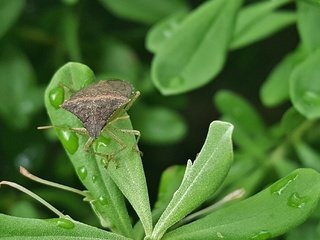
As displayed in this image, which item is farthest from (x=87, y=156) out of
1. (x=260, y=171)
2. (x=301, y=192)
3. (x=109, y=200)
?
(x=260, y=171)

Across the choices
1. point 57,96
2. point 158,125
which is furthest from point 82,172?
point 158,125

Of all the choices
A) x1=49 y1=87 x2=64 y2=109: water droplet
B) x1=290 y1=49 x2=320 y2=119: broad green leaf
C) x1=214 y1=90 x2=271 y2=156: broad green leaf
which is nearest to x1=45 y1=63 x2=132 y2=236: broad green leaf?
x1=49 y1=87 x2=64 y2=109: water droplet

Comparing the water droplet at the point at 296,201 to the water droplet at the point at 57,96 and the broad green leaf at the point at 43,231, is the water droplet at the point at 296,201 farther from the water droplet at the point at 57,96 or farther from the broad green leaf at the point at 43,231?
the water droplet at the point at 57,96

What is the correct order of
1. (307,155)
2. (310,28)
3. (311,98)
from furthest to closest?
1. (307,155)
2. (310,28)
3. (311,98)

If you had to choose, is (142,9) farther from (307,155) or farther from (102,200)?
(102,200)

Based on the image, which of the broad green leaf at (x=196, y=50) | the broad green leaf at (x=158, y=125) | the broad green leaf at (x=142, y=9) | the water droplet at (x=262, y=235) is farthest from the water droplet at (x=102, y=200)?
the broad green leaf at (x=142, y=9)

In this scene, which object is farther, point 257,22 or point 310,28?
point 257,22

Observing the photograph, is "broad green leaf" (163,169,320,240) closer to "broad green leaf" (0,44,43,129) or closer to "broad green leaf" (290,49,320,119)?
"broad green leaf" (290,49,320,119)
